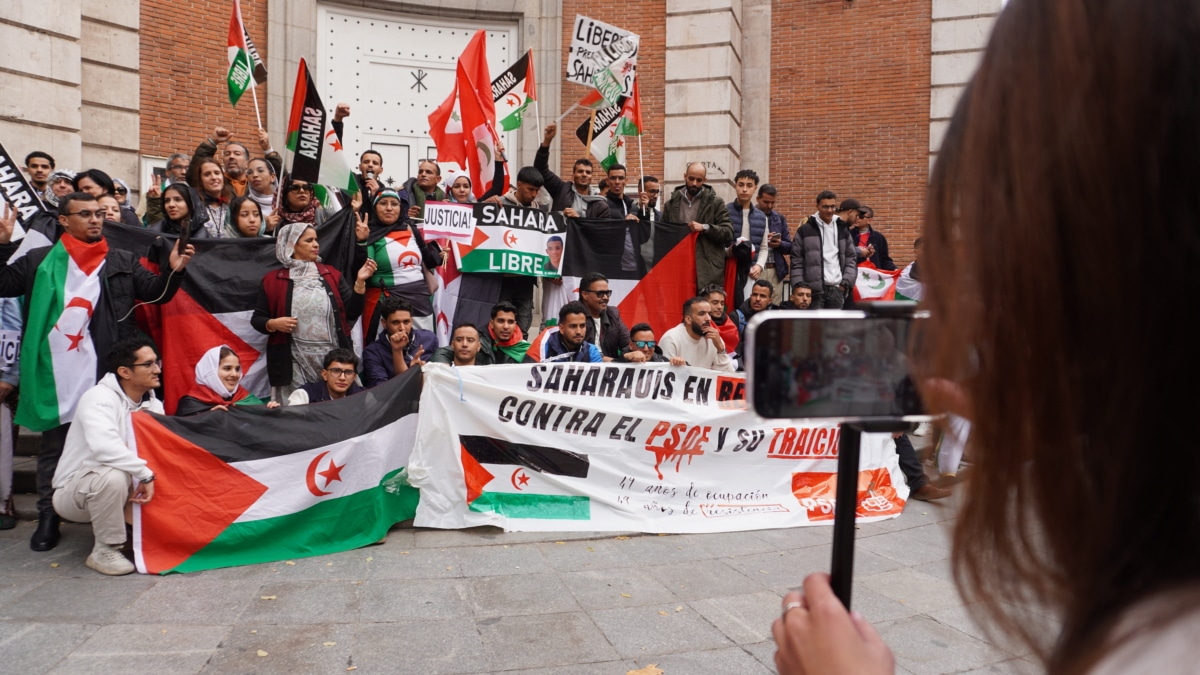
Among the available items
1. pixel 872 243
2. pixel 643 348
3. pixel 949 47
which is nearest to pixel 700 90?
pixel 949 47

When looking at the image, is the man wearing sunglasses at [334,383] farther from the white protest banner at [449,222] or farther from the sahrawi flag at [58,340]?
the white protest banner at [449,222]

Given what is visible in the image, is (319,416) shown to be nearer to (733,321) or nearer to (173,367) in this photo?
(173,367)

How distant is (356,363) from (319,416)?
82 cm

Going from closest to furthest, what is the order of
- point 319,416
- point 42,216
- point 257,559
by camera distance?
point 257,559 → point 319,416 → point 42,216

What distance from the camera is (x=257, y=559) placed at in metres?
5.95

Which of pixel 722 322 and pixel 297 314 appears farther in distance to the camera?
pixel 722 322

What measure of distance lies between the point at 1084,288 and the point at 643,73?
657 inches

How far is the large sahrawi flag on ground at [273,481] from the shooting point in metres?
5.83

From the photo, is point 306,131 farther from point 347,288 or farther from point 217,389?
point 217,389

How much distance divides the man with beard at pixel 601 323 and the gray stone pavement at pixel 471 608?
8.10 feet

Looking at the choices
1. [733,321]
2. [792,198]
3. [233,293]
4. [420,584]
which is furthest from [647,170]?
[420,584]

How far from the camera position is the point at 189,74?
14188mm

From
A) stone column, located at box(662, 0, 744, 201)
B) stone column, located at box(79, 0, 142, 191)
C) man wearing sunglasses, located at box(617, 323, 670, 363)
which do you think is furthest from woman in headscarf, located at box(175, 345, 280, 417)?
stone column, located at box(662, 0, 744, 201)

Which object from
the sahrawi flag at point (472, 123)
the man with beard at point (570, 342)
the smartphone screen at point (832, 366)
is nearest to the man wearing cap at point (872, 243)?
the sahrawi flag at point (472, 123)
